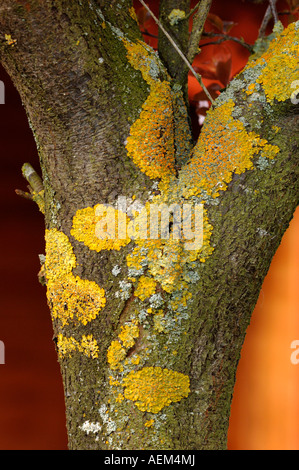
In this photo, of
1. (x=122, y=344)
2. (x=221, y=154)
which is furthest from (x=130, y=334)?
(x=221, y=154)

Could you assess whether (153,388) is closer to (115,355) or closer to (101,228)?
(115,355)

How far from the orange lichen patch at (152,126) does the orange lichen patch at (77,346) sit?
250 millimetres

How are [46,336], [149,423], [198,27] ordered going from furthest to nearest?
[46,336] → [198,27] → [149,423]

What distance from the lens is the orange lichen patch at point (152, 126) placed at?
70 centimetres

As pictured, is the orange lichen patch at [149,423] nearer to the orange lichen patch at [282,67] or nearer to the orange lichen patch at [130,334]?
the orange lichen patch at [130,334]

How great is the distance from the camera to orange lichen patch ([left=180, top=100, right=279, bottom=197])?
68 centimetres

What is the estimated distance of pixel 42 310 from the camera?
4.56 ft

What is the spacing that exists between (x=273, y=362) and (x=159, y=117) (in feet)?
3.32

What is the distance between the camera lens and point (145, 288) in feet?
2.17

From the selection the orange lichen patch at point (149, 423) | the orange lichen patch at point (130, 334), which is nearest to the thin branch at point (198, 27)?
the orange lichen patch at point (130, 334)

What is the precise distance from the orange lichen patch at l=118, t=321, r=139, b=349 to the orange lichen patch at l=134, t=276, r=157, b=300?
4cm

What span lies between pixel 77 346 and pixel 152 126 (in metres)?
0.33

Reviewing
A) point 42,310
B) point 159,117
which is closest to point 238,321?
point 159,117

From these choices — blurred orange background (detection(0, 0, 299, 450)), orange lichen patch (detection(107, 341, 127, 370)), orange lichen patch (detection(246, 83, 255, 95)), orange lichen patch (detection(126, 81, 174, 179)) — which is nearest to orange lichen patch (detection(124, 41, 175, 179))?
orange lichen patch (detection(126, 81, 174, 179))
